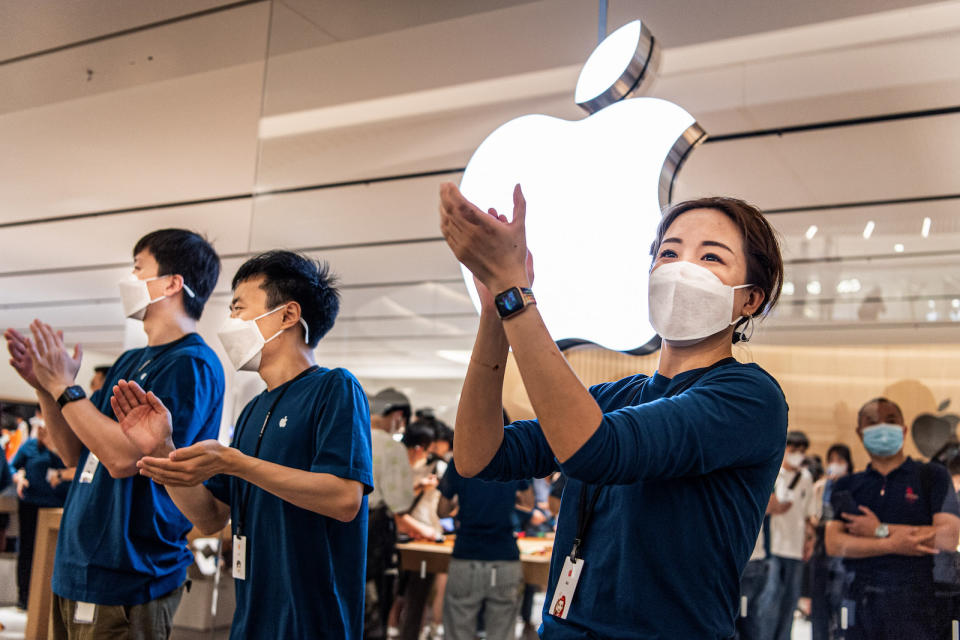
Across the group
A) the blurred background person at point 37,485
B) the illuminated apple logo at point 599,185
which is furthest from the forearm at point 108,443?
the blurred background person at point 37,485

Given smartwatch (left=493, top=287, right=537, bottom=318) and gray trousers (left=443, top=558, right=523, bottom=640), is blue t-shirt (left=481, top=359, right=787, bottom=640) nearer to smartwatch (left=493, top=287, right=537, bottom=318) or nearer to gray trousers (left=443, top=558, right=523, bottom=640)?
smartwatch (left=493, top=287, right=537, bottom=318)

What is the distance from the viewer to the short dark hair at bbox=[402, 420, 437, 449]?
4.56 metres

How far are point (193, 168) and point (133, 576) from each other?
159 inches

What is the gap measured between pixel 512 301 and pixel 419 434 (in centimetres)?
369

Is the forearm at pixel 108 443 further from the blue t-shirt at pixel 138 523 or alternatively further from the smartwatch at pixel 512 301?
the smartwatch at pixel 512 301

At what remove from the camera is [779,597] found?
3863 millimetres

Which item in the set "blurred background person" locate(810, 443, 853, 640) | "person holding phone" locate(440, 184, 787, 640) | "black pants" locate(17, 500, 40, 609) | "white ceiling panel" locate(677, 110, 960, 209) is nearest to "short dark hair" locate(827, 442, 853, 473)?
"blurred background person" locate(810, 443, 853, 640)

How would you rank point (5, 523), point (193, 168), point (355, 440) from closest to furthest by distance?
point (355, 440) → point (193, 168) → point (5, 523)

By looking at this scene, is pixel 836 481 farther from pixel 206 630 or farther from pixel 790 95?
pixel 206 630

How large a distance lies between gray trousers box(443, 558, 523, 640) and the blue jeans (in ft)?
3.90

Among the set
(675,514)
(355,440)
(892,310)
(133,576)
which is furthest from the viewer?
(892,310)

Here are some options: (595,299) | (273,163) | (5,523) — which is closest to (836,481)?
(595,299)

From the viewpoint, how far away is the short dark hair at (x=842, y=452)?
143 inches

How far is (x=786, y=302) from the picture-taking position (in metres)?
3.94
